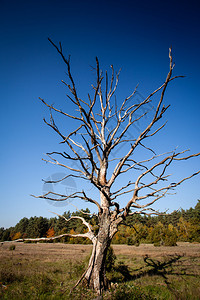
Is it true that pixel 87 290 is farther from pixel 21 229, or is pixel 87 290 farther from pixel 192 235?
pixel 21 229

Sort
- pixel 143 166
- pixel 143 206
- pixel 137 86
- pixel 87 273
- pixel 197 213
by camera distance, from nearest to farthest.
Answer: pixel 143 206 → pixel 87 273 → pixel 143 166 → pixel 137 86 → pixel 197 213

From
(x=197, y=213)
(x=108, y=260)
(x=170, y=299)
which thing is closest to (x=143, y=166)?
(x=170, y=299)

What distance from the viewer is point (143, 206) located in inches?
140

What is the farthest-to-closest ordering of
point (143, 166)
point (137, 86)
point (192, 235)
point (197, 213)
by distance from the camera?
point (197, 213) < point (192, 235) < point (137, 86) < point (143, 166)

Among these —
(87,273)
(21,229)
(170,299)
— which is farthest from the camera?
(21,229)

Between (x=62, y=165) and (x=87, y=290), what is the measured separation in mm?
3335

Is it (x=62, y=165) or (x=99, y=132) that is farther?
(x=99, y=132)

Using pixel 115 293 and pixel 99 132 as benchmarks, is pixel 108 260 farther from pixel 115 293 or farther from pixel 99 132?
pixel 99 132

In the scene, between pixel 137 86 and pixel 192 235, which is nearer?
pixel 137 86

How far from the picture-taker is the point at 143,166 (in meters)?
5.01

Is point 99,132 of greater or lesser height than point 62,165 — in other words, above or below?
above

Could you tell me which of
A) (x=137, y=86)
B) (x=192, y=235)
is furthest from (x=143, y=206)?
(x=192, y=235)

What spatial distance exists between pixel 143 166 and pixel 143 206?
173 cm

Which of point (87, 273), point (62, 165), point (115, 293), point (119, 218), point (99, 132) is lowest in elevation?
point (115, 293)
